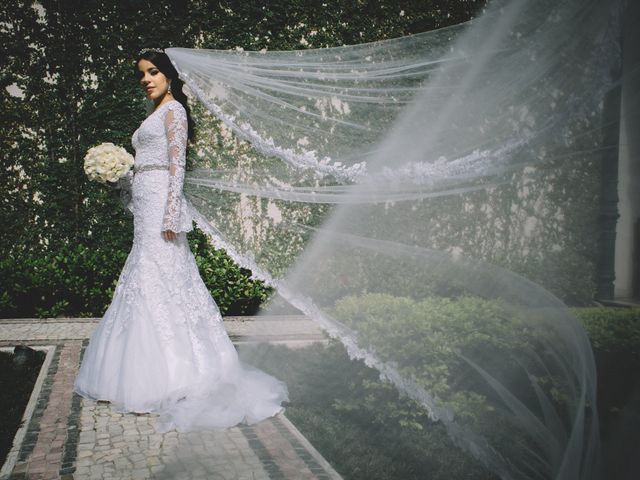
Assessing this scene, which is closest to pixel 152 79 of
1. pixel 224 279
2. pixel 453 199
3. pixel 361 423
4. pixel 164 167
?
pixel 164 167

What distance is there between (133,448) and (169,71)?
2583 mm

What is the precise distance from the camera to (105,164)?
11.8 feet

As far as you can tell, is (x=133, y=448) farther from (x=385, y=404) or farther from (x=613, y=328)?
(x=613, y=328)

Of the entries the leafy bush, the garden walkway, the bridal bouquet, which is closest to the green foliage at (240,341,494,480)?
the garden walkway

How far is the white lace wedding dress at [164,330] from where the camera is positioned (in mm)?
3438

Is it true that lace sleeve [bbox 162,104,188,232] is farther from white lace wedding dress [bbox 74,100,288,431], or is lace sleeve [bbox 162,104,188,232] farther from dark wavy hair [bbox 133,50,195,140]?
dark wavy hair [bbox 133,50,195,140]

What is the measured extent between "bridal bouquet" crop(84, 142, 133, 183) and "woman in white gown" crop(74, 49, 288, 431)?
0.40ft

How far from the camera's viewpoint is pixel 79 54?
21.4ft

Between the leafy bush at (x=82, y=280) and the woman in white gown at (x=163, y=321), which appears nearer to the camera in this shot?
the woman in white gown at (x=163, y=321)

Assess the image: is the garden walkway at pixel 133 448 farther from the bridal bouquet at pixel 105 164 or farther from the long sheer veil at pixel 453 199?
the bridal bouquet at pixel 105 164

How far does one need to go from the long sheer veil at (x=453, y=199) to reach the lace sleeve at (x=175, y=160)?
0.46m

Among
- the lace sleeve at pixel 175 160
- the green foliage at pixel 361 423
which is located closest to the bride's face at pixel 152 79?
the lace sleeve at pixel 175 160

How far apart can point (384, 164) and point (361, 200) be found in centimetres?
23

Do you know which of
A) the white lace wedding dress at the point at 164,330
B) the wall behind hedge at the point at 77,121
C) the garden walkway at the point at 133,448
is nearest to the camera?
the garden walkway at the point at 133,448
